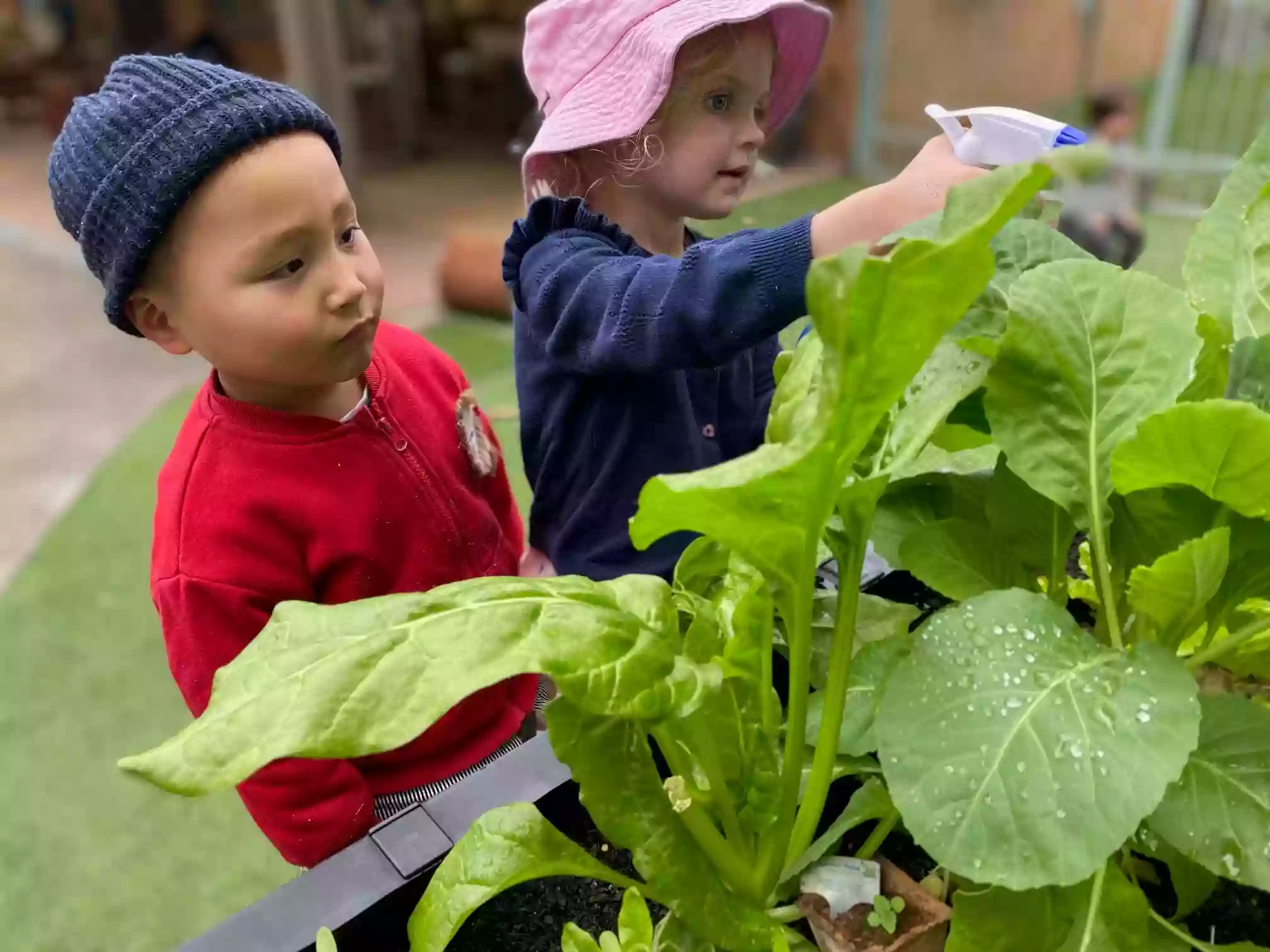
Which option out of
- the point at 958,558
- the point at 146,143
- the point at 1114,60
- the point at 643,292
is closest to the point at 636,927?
the point at 958,558

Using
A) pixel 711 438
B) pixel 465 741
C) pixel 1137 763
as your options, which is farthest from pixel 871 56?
pixel 1137 763

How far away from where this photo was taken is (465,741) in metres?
0.73

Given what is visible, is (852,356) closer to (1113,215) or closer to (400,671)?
(400,671)

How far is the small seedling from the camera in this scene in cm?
44

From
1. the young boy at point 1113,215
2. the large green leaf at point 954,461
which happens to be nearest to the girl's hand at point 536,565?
the large green leaf at point 954,461

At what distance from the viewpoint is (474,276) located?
2.58m

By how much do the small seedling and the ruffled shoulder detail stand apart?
444 millimetres

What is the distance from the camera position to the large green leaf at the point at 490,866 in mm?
421

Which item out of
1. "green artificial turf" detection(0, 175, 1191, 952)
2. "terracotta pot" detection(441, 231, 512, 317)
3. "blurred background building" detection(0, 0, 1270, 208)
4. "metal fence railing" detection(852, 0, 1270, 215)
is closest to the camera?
"green artificial turf" detection(0, 175, 1191, 952)

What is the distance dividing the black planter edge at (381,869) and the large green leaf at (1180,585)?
306mm

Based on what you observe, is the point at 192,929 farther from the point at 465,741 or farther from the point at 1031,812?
the point at 1031,812

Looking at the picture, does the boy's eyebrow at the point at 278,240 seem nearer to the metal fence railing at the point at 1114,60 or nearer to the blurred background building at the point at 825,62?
the blurred background building at the point at 825,62

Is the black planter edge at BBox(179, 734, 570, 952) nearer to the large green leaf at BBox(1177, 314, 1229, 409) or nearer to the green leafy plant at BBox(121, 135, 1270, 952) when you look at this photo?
the green leafy plant at BBox(121, 135, 1270, 952)

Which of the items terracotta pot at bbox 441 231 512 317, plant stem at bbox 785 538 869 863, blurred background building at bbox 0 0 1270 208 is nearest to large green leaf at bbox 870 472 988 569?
plant stem at bbox 785 538 869 863
